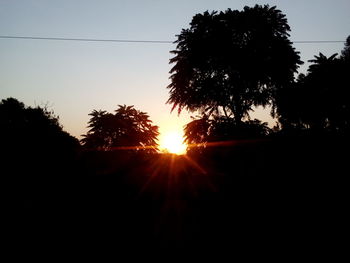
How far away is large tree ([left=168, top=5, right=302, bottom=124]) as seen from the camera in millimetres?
18312

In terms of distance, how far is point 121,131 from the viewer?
2728 centimetres

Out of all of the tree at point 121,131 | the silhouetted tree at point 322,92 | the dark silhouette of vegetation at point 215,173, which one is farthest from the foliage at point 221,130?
the tree at point 121,131

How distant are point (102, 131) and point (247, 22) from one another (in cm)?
1699

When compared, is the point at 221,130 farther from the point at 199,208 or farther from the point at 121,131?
the point at 121,131

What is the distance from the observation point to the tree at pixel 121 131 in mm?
26766

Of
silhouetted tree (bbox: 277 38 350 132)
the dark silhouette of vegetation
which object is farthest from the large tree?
silhouetted tree (bbox: 277 38 350 132)

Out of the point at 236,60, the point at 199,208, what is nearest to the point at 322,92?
the point at 236,60

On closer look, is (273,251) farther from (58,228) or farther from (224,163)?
(224,163)

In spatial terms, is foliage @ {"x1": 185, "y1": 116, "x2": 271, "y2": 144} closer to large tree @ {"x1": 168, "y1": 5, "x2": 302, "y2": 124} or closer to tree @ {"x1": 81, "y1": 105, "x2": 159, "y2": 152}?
large tree @ {"x1": 168, "y1": 5, "x2": 302, "y2": 124}

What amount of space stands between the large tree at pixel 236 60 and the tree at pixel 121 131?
895 cm

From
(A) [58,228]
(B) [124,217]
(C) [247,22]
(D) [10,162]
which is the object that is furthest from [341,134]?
(D) [10,162]

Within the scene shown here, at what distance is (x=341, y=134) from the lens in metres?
16.2

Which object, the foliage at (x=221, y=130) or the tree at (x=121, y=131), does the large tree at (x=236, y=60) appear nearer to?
the foliage at (x=221, y=130)

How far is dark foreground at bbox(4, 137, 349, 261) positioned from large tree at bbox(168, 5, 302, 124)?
3969 mm
